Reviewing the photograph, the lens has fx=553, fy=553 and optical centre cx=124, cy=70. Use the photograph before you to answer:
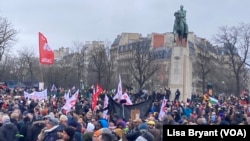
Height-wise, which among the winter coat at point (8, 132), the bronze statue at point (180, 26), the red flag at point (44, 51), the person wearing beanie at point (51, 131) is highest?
the bronze statue at point (180, 26)

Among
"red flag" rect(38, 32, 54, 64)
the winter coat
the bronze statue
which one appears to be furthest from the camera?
the bronze statue

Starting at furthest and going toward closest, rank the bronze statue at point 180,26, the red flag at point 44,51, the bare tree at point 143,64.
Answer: the bare tree at point 143,64 → the bronze statue at point 180,26 → the red flag at point 44,51

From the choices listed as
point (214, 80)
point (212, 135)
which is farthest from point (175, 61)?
point (214, 80)

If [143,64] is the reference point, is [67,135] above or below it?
below

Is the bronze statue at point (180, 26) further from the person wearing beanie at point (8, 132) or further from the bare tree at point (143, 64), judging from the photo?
the bare tree at point (143, 64)

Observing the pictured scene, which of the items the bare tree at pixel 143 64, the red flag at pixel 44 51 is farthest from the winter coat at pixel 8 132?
the bare tree at pixel 143 64

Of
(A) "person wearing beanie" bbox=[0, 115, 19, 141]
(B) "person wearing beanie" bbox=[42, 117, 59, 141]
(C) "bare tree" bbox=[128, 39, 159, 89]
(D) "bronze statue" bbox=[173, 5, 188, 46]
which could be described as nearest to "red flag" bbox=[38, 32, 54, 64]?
(A) "person wearing beanie" bbox=[0, 115, 19, 141]

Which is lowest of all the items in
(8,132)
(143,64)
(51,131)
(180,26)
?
(8,132)

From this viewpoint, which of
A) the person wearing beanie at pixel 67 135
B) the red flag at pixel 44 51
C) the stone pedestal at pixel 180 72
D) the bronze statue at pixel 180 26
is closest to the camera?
the person wearing beanie at pixel 67 135

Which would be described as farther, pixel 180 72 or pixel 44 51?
pixel 180 72

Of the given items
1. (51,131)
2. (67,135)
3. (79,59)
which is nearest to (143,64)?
(79,59)

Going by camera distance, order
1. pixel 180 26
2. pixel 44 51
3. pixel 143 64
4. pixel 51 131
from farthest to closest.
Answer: pixel 143 64 < pixel 180 26 < pixel 44 51 < pixel 51 131

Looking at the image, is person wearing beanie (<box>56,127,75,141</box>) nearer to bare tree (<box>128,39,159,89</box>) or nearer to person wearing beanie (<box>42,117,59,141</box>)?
person wearing beanie (<box>42,117,59,141</box>)

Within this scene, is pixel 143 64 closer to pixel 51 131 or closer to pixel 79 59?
pixel 79 59
